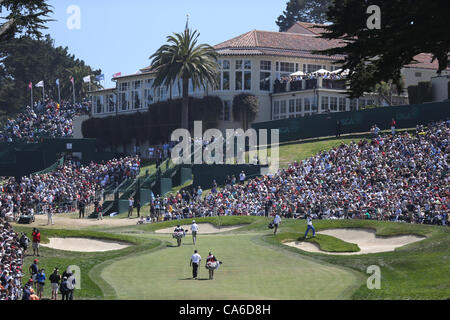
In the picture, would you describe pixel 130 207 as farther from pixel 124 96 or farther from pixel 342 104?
pixel 124 96

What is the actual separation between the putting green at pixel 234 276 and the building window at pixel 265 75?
43.6 meters

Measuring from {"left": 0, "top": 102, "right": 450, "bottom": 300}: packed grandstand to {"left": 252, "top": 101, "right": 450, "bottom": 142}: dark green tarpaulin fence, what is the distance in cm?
271

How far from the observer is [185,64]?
8688cm

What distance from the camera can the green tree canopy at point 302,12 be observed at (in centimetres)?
16612

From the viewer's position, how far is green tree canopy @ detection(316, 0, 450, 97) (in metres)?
27.1

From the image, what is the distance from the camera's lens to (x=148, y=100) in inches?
4008

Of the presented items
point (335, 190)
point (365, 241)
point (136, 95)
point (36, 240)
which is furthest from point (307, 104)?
point (36, 240)

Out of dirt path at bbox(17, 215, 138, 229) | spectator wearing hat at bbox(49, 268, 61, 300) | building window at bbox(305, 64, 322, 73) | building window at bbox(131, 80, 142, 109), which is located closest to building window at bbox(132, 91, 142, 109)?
building window at bbox(131, 80, 142, 109)

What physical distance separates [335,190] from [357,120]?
55.9 ft

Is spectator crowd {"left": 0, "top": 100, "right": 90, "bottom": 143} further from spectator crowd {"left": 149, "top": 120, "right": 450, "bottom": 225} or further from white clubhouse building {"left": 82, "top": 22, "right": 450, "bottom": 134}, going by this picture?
spectator crowd {"left": 149, "top": 120, "right": 450, "bottom": 225}
